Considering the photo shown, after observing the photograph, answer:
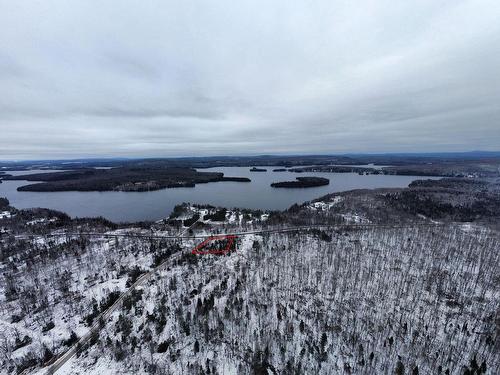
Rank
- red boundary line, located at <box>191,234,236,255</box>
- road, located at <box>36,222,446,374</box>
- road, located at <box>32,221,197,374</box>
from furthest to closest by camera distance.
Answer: red boundary line, located at <box>191,234,236,255</box> < road, located at <box>36,222,446,374</box> < road, located at <box>32,221,197,374</box>

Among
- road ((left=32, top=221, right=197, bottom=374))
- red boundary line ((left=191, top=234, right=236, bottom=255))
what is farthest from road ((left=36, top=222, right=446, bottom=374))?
red boundary line ((left=191, top=234, right=236, bottom=255))

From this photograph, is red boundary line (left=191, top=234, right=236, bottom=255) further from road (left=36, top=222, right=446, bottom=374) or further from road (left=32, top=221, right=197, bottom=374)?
road (left=32, top=221, right=197, bottom=374)

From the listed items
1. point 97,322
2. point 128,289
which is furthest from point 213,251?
point 97,322

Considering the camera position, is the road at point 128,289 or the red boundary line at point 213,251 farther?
the red boundary line at point 213,251

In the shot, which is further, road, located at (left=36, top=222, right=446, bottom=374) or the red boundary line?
the red boundary line

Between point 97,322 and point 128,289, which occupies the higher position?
point 128,289

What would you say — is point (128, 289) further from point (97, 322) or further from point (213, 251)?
point (213, 251)

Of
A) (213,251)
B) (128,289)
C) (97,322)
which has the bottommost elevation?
(97,322)

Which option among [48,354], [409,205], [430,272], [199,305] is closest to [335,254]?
[430,272]

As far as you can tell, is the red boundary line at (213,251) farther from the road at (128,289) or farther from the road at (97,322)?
the road at (97,322)

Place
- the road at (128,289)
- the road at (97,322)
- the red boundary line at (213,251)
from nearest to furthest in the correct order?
the road at (97,322)
the road at (128,289)
the red boundary line at (213,251)

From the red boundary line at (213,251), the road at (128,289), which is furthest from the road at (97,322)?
the red boundary line at (213,251)
